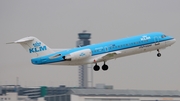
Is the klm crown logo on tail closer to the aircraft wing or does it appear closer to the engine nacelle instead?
the engine nacelle

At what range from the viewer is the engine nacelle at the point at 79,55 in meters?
70.2

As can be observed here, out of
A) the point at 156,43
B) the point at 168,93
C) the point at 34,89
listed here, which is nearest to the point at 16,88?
the point at 34,89

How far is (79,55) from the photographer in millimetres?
70625

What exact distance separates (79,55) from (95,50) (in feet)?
10.8

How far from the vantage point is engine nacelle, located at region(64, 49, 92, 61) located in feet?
230

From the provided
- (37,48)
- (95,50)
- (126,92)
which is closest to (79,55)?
(95,50)

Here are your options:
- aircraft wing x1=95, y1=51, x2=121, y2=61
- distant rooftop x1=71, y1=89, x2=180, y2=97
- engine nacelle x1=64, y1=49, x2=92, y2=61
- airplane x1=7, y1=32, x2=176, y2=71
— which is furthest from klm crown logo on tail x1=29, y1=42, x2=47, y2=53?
distant rooftop x1=71, y1=89, x2=180, y2=97

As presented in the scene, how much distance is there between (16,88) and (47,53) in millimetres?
124582

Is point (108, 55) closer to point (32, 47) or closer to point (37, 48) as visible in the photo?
point (37, 48)

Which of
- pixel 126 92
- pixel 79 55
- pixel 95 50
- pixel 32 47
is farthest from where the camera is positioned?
pixel 126 92

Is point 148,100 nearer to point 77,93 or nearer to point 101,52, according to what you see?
point 77,93

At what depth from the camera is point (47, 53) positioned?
235 ft

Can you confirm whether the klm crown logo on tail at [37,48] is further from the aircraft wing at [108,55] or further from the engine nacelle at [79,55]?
the aircraft wing at [108,55]

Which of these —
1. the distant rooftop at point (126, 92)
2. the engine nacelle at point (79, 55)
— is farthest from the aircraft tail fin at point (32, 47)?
the distant rooftop at point (126, 92)
